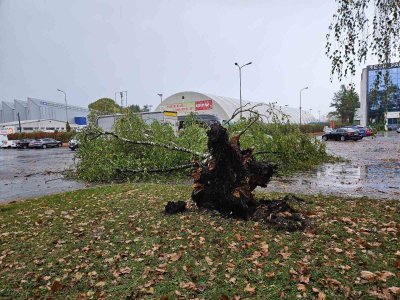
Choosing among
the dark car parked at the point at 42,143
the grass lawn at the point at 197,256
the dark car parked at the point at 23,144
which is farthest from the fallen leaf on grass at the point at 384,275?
the dark car parked at the point at 23,144

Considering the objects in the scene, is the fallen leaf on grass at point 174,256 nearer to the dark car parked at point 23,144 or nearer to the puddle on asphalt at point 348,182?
the puddle on asphalt at point 348,182

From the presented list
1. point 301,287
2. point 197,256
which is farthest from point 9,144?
point 301,287

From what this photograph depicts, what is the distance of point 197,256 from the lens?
387cm

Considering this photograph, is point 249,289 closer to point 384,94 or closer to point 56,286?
point 56,286

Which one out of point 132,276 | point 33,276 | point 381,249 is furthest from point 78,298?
point 381,249

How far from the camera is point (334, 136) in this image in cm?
3341

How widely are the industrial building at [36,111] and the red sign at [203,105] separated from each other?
42.5 metres

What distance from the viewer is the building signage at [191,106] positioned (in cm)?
5203

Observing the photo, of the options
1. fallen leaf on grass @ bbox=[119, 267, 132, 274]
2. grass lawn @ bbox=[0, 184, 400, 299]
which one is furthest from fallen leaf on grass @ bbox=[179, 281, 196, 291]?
fallen leaf on grass @ bbox=[119, 267, 132, 274]

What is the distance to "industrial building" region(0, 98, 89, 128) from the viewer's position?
87.3m

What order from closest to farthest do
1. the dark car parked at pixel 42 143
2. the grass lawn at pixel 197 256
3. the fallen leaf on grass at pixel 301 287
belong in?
the fallen leaf on grass at pixel 301 287 < the grass lawn at pixel 197 256 < the dark car parked at pixel 42 143

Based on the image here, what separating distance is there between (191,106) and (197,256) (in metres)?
50.7

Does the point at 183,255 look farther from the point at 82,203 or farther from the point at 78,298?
the point at 82,203

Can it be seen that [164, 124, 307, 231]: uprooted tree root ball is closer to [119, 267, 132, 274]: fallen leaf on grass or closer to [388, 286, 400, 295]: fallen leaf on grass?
[388, 286, 400, 295]: fallen leaf on grass
